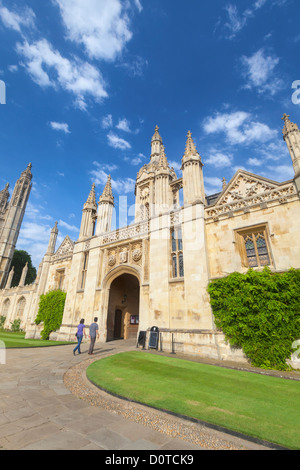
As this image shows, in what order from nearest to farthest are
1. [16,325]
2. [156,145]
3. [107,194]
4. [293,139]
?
Result: [293,139]
[107,194]
[156,145]
[16,325]

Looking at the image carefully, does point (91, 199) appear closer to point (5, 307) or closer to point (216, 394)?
point (216, 394)

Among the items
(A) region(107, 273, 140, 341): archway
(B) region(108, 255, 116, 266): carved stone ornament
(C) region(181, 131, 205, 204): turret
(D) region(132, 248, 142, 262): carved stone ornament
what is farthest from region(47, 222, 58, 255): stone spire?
(C) region(181, 131, 205, 204): turret

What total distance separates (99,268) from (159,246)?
5977 millimetres

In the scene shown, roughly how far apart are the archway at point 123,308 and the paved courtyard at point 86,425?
11.4 metres

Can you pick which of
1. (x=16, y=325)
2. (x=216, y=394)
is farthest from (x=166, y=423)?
(x=16, y=325)

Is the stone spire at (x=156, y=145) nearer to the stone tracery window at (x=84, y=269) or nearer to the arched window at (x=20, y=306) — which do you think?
the stone tracery window at (x=84, y=269)

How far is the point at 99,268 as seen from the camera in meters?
16.7

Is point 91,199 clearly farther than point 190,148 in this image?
Yes

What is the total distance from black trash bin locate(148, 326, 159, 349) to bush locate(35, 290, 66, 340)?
10.8 m

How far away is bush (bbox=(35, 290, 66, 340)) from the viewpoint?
1831cm

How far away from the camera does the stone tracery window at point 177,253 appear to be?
12539mm

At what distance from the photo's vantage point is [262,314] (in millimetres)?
8641

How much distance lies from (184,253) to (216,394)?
796 cm

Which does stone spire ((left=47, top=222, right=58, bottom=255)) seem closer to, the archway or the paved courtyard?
the archway
